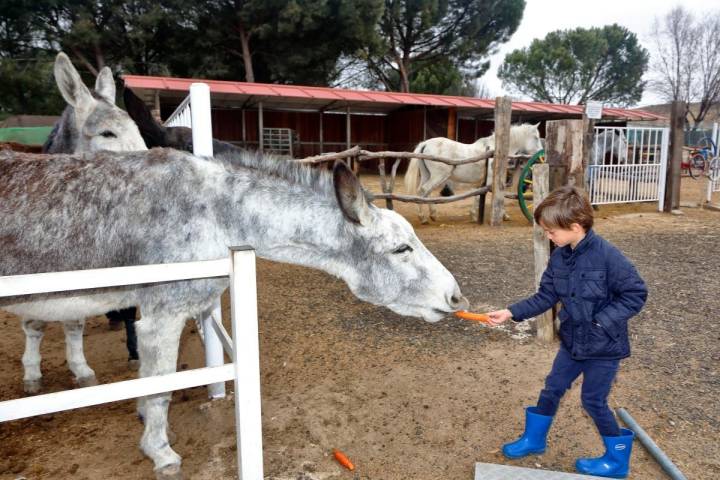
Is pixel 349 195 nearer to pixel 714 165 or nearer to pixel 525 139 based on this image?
pixel 525 139

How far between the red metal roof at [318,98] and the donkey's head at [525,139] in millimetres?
6467

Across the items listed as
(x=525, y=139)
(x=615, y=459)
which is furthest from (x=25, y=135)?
(x=615, y=459)

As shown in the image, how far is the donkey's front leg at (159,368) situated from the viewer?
216cm

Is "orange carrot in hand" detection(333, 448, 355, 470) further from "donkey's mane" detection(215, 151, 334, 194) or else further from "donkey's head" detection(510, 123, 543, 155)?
"donkey's head" detection(510, 123, 543, 155)

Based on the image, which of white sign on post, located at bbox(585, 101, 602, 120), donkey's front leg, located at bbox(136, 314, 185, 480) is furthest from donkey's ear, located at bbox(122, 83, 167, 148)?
white sign on post, located at bbox(585, 101, 602, 120)

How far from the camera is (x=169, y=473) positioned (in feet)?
7.40

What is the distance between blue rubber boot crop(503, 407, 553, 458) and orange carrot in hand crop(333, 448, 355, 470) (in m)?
0.80

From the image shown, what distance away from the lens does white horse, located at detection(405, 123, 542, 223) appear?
9.77m

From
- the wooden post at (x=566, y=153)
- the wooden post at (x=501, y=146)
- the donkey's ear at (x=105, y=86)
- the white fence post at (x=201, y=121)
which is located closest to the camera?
the white fence post at (x=201, y=121)

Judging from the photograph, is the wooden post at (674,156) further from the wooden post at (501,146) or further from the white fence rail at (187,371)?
the white fence rail at (187,371)

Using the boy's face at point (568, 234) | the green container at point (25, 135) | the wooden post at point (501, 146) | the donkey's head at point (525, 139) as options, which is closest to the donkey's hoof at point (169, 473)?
the boy's face at point (568, 234)

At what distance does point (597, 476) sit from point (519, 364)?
4.03ft

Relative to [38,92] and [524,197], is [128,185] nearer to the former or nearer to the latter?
[524,197]

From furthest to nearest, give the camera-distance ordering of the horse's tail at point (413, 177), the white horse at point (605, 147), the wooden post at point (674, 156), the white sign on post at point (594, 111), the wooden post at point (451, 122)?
the wooden post at point (451, 122)
the horse's tail at point (413, 177)
the wooden post at point (674, 156)
the white horse at point (605, 147)
the white sign on post at point (594, 111)
